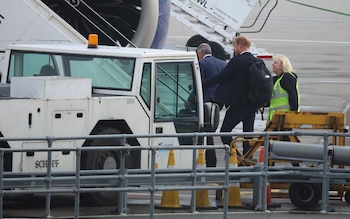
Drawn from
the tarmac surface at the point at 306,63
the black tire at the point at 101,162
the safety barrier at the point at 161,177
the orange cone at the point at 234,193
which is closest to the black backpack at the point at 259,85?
the tarmac surface at the point at 306,63

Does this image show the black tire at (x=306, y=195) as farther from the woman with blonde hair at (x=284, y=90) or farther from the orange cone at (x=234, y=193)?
the woman with blonde hair at (x=284, y=90)

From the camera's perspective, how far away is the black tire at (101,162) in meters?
12.6

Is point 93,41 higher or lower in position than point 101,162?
higher

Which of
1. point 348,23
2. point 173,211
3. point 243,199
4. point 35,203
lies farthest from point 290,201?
point 348,23

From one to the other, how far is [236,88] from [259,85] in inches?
12.9

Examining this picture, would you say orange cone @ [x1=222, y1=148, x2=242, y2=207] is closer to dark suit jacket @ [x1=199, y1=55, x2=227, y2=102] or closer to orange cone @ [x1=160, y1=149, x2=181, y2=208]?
orange cone @ [x1=160, y1=149, x2=181, y2=208]

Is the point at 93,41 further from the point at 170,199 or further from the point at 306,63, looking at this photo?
the point at 306,63

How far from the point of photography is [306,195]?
1347 cm

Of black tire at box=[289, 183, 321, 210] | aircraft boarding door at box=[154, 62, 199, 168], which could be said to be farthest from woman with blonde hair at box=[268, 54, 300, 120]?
black tire at box=[289, 183, 321, 210]

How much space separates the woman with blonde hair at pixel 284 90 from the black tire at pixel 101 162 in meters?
3.16

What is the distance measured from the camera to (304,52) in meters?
Answer: 36.1

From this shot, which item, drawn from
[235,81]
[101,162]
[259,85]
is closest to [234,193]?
[101,162]

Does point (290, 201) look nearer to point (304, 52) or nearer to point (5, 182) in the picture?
point (5, 182)

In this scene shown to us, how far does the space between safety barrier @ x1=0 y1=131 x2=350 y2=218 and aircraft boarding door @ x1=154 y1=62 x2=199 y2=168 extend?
2.47ft
